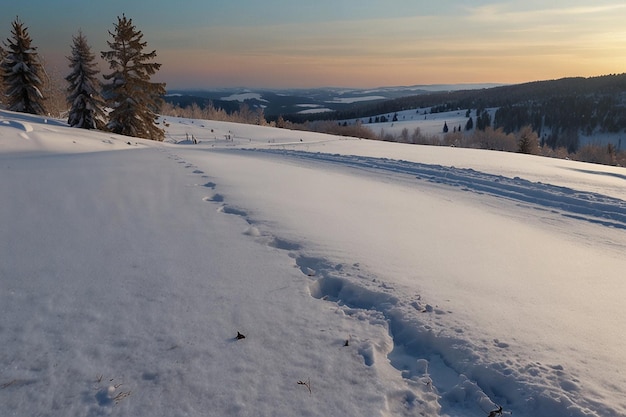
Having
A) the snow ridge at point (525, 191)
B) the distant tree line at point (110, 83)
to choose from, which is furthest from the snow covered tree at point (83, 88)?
the snow ridge at point (525, 191)

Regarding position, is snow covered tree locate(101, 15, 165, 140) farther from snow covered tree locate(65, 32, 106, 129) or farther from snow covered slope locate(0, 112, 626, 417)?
snow covered slope locate(0, 112, 626, 417)

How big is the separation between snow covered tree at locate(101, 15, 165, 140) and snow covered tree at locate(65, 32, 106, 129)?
818 mm

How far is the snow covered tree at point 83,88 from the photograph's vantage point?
23844 millimetres

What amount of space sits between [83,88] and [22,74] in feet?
19.5

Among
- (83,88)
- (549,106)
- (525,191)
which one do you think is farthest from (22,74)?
(549,106)

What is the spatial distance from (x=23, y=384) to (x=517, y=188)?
29.8 feet

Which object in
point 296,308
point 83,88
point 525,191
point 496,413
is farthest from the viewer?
point 83,88

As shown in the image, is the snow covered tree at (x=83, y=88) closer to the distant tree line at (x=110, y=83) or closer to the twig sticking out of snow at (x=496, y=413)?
the distant tree line at (x=110, y=83)

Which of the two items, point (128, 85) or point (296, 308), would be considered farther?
point (128, 85)

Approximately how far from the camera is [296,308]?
2.89 m

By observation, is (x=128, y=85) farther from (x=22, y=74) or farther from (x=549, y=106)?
(x=549, y=106)

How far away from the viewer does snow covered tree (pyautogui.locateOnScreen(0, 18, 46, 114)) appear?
83.3ft

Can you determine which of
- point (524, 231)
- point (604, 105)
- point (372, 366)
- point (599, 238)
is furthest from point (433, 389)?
point (604, 105)

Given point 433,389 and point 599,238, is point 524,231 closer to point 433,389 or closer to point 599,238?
point 599,238
